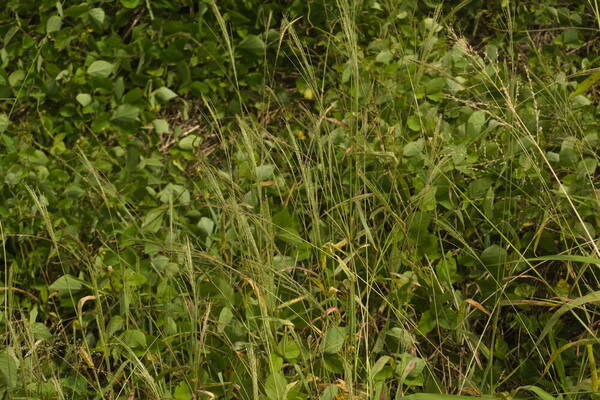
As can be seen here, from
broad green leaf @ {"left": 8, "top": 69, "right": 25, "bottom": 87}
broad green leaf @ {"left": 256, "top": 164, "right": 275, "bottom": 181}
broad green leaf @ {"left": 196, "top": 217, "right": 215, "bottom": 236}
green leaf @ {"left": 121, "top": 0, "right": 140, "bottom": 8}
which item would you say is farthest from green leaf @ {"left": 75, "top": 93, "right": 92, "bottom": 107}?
broad green leaf @ {"left": 256, "top": 164, "right": 275, "bottom": 181}

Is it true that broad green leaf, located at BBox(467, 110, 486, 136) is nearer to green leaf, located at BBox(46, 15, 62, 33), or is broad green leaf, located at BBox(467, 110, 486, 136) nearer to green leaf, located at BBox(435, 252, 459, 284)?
green leaf, located at BBox(435, 252, 459, 284)

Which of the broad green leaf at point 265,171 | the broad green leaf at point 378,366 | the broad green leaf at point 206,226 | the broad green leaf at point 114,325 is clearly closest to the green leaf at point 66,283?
the broad green leaf at point 114,325

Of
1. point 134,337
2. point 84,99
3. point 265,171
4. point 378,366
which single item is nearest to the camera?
point 378,366

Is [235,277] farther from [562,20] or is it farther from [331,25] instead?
[562,20]

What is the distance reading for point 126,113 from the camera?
2.63 metres

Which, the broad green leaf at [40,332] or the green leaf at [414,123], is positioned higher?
the green leaf at [414,123]

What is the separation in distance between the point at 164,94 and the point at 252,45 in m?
0.32

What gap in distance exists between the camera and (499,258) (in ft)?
6.30

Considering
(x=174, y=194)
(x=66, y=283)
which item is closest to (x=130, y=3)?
(x=174, y=194)

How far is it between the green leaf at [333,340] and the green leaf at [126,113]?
1.18 meters

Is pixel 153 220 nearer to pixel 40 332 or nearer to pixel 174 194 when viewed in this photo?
pixel 174 194

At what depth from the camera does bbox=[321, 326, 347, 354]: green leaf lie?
1.73 metres

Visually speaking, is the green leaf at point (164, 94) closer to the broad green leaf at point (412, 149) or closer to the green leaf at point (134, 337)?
the broad green leaf at point (412, 149)

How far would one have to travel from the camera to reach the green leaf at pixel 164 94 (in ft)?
8.87
